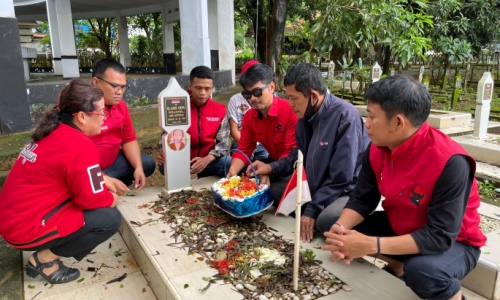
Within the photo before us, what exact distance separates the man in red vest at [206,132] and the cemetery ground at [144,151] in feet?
1.97

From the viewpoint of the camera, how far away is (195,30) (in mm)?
8070

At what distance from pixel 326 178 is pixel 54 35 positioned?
12.0 m

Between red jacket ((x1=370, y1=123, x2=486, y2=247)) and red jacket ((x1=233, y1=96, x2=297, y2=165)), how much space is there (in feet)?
4.14

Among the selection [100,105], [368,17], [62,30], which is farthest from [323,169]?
[62,30]

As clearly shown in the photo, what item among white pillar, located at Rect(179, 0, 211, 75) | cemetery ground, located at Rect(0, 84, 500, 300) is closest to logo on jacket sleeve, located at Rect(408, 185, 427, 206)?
cemetery ground, located at Rect(0, 84, 500, 300)

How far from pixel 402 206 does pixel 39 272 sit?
2172 mm

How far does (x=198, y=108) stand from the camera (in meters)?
3.74

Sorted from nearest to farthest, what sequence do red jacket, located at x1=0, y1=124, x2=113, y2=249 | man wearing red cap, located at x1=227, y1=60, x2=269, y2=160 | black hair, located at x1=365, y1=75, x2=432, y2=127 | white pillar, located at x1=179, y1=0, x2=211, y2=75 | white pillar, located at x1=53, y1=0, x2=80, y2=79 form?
black hair, located at x1=365, y1=75, x2=432, y2=127 → red jacket, located at x1=0, y1=124, x2=113, y2=249 → man wearing red cap, located at x1=227, y1=60, x2=269, y2=160 → white pillar, located at x1=179, y1=0, x2=211, y2=75 → white pillar, located at x1=53, y1=0, x2=80, y2=79

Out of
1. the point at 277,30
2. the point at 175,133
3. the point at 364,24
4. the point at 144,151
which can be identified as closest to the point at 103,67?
the point at 175,133

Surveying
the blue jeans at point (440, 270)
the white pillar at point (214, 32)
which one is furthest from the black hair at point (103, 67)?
the white pillar at point (214, 32)

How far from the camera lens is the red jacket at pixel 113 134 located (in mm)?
3191

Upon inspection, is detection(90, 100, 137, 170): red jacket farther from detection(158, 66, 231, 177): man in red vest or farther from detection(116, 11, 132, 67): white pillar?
detection(116, 11, 132, 67): white pillar

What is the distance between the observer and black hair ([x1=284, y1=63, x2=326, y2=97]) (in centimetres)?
242

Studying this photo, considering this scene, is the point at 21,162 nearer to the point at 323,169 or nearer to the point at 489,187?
the point at 323,169
